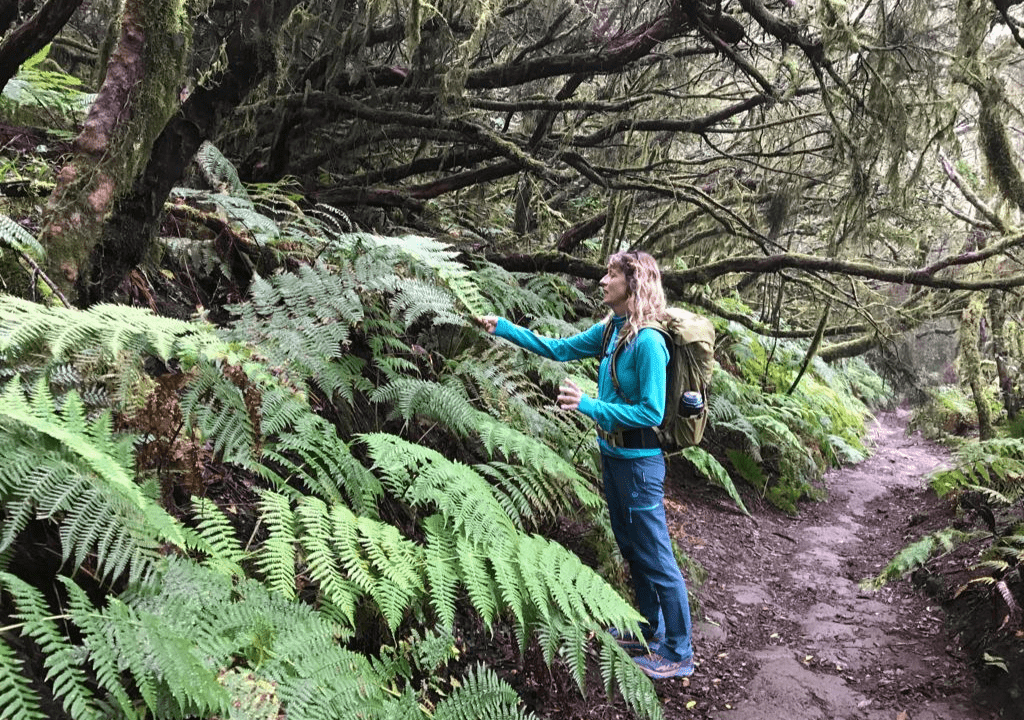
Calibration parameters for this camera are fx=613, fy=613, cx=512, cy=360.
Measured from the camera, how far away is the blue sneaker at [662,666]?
10.7ft

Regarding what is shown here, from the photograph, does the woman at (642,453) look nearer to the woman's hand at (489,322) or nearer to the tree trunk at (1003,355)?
the woman's hand at (489,322)

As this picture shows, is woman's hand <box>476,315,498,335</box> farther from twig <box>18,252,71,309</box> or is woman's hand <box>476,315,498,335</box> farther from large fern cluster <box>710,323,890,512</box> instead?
large fern cluster <box>710,323,890,512</box>

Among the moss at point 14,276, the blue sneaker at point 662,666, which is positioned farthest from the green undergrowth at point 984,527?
the moss at point 14,276

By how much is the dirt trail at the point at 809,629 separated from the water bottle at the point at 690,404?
1443mm

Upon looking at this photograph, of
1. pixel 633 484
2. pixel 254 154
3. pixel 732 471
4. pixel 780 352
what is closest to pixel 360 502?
pixel 633 484

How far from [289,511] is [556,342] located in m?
2.14

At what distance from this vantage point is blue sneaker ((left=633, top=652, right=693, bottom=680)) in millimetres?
3273

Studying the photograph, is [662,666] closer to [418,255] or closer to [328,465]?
[328,465]

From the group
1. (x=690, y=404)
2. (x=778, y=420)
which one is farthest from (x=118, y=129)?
(x=778, y=420)

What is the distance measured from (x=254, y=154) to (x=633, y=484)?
4.73 metres

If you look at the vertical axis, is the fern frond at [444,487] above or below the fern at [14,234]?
below

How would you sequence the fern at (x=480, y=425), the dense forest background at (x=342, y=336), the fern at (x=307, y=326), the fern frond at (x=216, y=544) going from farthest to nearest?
the fern at (x=480, y=425)
the fern at (x=307, y=326)
the fern frond at (x=216, y=544)
the dense forest background at (x=342, y=336)

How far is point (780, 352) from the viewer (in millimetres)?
10016

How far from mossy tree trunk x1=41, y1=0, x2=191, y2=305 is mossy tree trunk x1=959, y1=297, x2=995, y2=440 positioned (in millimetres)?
9291
